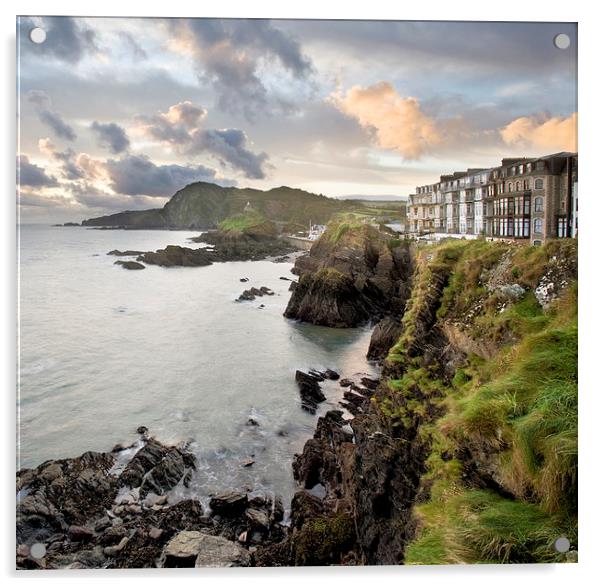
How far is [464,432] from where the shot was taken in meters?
3.60

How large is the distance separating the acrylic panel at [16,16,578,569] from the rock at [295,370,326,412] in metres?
0.05

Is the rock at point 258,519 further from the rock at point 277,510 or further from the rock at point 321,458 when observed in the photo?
the rock at point 321,458

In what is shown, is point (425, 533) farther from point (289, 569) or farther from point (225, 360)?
point (225, 360)

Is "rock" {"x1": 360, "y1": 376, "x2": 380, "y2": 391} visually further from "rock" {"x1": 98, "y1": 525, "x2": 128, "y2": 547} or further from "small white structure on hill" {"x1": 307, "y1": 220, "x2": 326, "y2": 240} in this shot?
"rock" {"x1": 98, "y1": 525, "x2": 128, "y2": 547}

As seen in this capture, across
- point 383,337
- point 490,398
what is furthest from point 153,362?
point 490,398

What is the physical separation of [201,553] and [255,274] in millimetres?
2821

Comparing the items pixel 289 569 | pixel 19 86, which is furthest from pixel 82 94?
pixel 289 569

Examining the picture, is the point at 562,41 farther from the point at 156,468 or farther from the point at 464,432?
the point at 156,468

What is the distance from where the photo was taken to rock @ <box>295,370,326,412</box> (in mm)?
5457

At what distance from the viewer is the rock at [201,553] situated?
12.9 ft

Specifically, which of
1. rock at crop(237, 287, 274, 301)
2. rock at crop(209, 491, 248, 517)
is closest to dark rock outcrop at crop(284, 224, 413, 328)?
rock at crop(237, 287, 274, 301)

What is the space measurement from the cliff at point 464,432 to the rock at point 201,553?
0.27m

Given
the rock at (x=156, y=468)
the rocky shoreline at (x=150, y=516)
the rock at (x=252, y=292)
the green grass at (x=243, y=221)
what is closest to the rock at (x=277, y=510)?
the rocky shoreline at (x=150, y=516)

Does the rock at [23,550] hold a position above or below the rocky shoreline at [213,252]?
below
